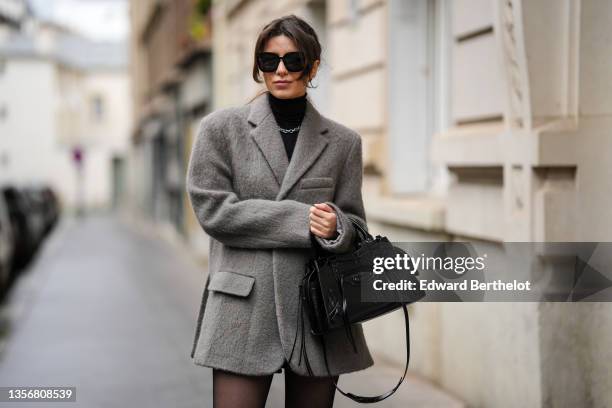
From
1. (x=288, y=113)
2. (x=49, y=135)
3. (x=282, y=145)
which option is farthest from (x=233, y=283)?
(x=49, y=135)

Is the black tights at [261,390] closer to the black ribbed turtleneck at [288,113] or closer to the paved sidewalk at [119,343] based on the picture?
the black ribbed turtleneck at [288,113]

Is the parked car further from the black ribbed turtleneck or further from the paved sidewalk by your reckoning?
the black ribbed turtleneck

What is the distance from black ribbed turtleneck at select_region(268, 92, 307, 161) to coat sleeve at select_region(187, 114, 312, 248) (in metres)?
0.21

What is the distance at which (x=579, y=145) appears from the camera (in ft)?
15.0

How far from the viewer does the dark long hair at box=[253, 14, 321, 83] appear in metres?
2.95

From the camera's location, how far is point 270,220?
9.46ft

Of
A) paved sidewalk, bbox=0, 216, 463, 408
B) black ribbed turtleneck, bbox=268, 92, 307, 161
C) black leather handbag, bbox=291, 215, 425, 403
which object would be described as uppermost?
black ribbed turtleneck, bbox=268, 92, 307, 161

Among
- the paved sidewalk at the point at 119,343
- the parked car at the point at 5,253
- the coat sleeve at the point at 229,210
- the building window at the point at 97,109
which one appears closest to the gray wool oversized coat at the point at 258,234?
the coat sleeve at the point at 229,210

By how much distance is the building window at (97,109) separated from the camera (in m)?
65.4

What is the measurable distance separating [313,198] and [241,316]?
0.45 meters

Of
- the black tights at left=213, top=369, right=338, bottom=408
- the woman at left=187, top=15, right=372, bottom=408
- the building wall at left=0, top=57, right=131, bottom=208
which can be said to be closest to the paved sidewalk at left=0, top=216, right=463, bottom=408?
the black tights at left=213, top=369, right=338, bottom=408

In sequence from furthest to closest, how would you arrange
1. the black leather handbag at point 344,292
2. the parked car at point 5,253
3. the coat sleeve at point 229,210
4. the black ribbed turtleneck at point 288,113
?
1. the parked car at point 5,253
2. the black ribbed turtleneck at point 288,113
3. the coat sleeve at point 229,210
4. the black leather handbag at point 344,292

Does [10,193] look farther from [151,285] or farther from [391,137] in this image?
[391,137]

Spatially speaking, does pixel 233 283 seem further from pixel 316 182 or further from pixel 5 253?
pixel 5 253
